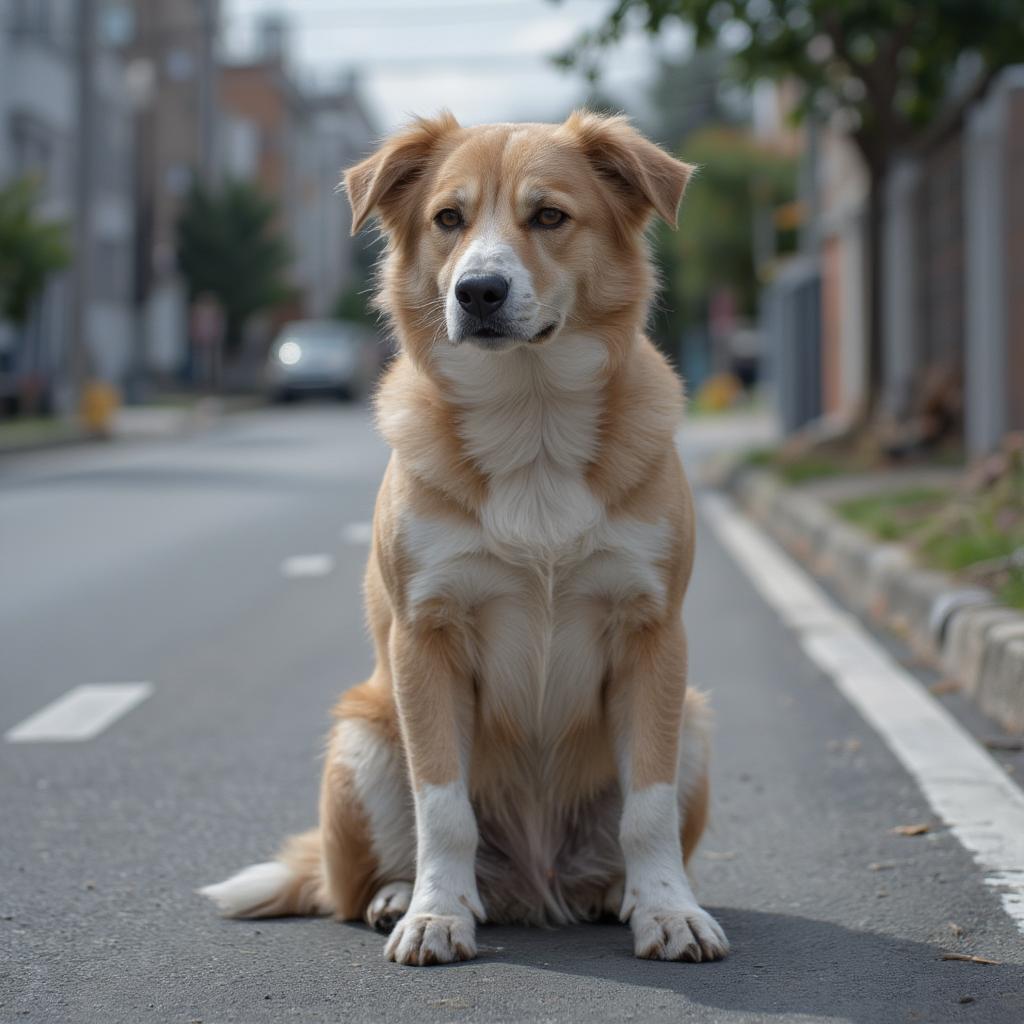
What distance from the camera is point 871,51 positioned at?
55.1 ft

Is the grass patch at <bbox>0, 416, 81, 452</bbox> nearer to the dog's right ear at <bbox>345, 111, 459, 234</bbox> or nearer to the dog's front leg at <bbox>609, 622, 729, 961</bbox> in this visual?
the dog's right ear at <bbox>345, 111, 459, 234</bbox>

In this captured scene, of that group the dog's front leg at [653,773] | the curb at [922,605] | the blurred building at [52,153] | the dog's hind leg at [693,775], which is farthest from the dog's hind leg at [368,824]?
the blurred building at [52,153]

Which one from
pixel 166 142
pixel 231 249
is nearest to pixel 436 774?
pixel 231 249

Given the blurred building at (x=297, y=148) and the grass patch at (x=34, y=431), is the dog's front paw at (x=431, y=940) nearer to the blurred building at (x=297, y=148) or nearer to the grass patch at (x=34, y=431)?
the grass patch at (x=34, y=431)

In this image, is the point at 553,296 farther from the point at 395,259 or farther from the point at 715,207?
the point at 715,207

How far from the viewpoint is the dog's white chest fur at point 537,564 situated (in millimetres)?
3824

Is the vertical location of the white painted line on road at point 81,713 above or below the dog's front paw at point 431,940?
below

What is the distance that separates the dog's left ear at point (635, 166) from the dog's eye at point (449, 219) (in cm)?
37

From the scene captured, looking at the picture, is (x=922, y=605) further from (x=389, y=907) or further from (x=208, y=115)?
(x=208, y=115)

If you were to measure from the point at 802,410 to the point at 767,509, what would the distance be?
35.1ft

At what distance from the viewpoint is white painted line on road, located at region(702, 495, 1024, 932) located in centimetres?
444

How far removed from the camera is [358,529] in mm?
13781

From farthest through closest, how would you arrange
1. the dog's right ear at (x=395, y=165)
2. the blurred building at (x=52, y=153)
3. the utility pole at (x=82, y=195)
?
the blurred building at (x=52, y=153), the utility pole at (x=82, y=195), the dog's right ear at (x=395, y=165)

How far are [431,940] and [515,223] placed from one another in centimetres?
160
